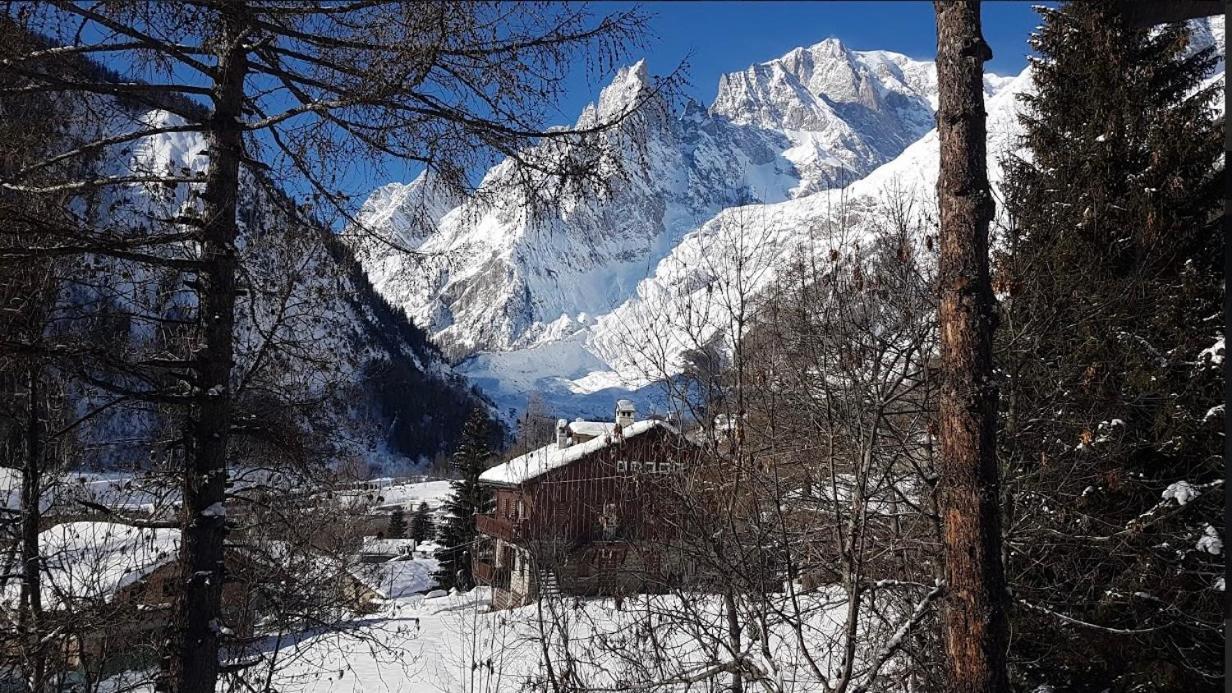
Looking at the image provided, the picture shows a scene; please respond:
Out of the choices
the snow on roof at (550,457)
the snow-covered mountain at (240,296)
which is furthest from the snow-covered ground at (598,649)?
the snow-covered mountain at (240,296)

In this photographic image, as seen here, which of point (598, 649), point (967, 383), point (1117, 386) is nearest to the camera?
point (967, 383)

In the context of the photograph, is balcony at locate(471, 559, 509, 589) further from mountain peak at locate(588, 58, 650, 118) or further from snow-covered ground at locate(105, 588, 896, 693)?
mountain peak at locate(588, 58, 650, 118)

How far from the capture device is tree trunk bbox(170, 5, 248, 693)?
4.01 metres

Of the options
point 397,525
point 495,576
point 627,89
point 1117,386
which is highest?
point 627,89

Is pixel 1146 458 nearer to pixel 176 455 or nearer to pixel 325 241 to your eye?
pixel 325 241

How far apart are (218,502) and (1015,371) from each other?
6.40 meters

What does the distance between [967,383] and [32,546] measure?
7.12 meters

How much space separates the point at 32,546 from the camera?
6.27 m

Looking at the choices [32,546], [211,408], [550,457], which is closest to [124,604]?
[211,408]

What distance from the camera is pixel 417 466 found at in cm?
7806

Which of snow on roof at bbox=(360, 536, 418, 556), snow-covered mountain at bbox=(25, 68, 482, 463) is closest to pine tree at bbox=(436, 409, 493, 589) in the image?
snow on roof at bbox=(360, 536, 418, 556)

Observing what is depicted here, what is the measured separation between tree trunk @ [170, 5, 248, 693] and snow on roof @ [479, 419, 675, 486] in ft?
9.94

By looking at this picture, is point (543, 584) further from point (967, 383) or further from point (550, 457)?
point (550, 457)

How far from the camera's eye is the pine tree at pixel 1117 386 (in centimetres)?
709
